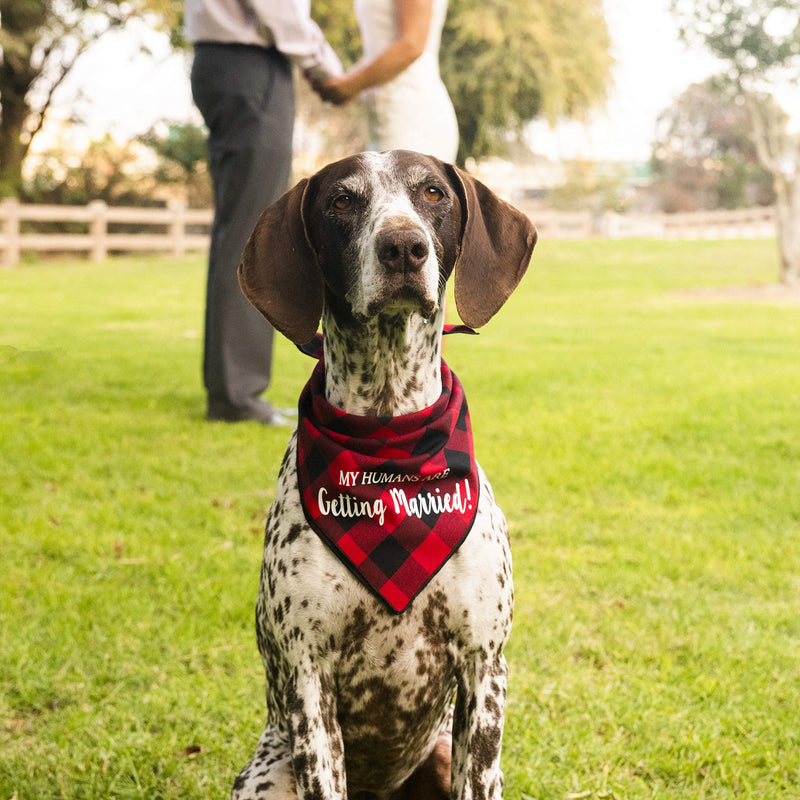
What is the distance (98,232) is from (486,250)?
22526mm

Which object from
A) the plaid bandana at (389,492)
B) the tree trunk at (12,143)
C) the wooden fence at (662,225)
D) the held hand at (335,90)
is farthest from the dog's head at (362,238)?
the wooden fence at (662,225)

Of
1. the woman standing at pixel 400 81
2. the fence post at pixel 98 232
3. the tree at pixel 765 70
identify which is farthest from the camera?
the fence post at pixel 98 232

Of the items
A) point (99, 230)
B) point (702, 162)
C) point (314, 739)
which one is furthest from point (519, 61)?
point (314, 739)

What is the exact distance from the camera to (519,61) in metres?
28.9

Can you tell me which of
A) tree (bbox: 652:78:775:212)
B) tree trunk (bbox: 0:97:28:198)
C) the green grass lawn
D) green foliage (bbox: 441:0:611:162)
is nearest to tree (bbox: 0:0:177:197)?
tree trunk (bbox: 0:97:28:198)

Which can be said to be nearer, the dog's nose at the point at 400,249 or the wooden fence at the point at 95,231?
the dog's nose at the point at 400,249

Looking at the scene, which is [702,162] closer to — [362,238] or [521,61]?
[521,61]

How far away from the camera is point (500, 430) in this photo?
21.1 feet

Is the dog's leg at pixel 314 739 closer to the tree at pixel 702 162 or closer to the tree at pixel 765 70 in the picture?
the tree at pixel 765 70

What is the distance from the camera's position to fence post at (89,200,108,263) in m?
23.6

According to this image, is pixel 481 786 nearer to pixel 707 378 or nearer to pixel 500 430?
pixel 500 430

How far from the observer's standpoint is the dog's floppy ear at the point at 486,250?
93.7 inches

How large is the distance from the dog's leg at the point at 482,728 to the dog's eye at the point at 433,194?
100 centimetres

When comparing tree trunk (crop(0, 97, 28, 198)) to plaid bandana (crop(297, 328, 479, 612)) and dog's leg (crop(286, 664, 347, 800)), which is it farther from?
dog's leg (crop(286, 664, 347, 800))
